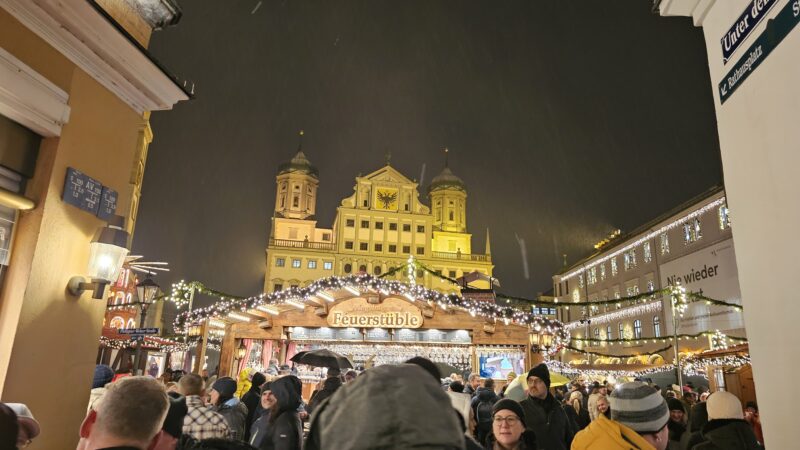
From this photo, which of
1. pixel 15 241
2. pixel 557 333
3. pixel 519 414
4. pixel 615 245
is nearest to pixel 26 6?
pixel 15 241

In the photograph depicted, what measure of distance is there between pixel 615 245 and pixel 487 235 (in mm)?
29720

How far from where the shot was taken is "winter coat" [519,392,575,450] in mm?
5223

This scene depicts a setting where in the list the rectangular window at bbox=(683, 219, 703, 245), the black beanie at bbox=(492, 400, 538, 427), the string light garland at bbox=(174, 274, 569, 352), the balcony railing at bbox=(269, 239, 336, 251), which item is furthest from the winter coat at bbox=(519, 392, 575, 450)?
the balcony railing at bbox=(269, 239, 336, 251)

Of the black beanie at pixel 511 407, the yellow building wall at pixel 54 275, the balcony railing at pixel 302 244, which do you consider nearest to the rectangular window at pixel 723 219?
the black beanie at pixel 511 407

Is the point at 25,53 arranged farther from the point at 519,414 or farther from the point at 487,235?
the point at 487,235

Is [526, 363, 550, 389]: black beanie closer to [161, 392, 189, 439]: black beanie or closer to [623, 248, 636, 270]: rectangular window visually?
[161, 392, 189, 439]: black beanie

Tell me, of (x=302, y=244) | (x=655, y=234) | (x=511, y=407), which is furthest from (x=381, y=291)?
(x=302, y=244)

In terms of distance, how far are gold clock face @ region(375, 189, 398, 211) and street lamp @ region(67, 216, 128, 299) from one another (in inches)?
2445

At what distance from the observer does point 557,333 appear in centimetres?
1622

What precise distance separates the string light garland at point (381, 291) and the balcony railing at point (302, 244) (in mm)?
47490

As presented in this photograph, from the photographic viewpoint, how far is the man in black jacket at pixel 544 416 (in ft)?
17.2

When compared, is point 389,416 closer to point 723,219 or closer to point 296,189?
point 723,219

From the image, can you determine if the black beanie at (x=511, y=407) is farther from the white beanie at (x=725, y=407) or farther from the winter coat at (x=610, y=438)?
the white beanie at (x=725, y=407)

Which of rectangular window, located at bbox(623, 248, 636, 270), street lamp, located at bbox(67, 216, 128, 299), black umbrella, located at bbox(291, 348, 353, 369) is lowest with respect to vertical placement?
black umbrella, located at bbox(291, 348, 353, 369)
